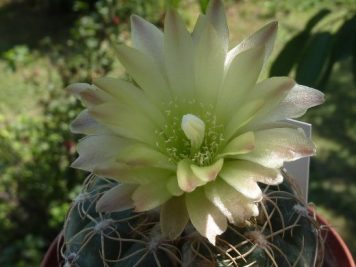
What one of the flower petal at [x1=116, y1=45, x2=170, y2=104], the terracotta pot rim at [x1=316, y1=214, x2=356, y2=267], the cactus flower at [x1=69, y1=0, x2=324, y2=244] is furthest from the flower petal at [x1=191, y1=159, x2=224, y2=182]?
the terracotta pot rim at [x1=316, y1=214, x2=356, y2=267]

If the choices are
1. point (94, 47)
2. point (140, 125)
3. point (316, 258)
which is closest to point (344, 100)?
point (94, 47)

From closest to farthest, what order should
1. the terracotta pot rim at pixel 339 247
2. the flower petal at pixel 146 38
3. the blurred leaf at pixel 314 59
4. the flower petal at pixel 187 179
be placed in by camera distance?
1. the flower petal at pixel 187 179
2. the flower petal at pixel 146 38
3. the terracotta pot rim at pixel 339 247
4. the blurred leaf at pixel 314 59

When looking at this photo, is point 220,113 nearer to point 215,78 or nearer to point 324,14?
point 215,78

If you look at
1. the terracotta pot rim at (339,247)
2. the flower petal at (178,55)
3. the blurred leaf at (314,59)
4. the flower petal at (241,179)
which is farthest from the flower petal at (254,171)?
the blurred leaf at (314,59)

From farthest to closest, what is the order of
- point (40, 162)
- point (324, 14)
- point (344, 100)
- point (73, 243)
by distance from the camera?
point (344, 100), point (40, 162), point (324, 14), point (73, 243)

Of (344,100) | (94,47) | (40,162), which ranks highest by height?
(94,47)

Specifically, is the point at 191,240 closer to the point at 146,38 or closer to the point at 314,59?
the point at 146,38

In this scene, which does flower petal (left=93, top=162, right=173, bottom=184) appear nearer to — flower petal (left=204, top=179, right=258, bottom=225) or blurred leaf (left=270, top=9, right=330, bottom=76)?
flower petal (left=204, top=179, right=258, bottom=225)

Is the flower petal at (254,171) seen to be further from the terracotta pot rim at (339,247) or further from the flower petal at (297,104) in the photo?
the terracotta pot rim at (339,247)
